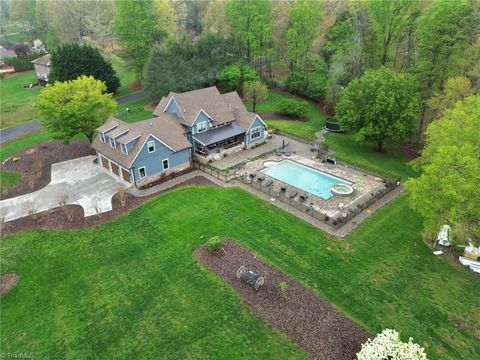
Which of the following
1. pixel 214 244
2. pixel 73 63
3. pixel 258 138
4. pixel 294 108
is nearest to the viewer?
pixel 214 244

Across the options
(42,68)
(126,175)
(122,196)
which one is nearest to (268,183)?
(122,196)

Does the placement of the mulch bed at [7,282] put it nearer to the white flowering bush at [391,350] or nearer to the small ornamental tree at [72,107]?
the small ornamental tree at [72,107]

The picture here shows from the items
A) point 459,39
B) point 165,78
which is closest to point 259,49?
point 165,78

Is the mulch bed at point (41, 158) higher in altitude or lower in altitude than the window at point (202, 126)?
lower

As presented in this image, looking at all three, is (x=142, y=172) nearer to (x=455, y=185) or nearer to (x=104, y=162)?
(x=104, y=162)

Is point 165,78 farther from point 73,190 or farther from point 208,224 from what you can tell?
point 208,224

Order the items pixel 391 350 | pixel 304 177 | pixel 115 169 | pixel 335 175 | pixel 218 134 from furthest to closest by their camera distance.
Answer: pixel 218 134
pixel 335 175
pixel 304 177
pixel 115 169
pixel 391 350

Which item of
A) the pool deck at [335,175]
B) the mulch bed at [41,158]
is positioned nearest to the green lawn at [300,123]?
the pool deck at [335,175]
